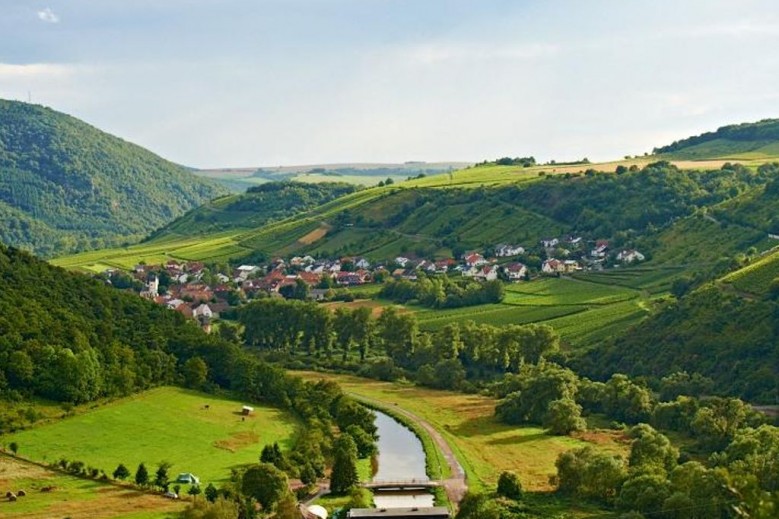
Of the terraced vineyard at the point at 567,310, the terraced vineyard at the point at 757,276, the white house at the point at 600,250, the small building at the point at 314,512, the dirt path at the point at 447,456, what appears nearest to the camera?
the small building at the point at 314,512

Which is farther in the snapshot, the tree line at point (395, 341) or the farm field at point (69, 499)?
the tree line at point (395, 341)

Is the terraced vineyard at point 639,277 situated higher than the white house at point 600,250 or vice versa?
the white house at point 600,250

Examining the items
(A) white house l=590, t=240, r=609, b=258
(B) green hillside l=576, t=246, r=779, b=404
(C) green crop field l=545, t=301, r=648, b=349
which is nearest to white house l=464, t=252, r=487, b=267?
(A) white house l=590, t=240, r=609, b=258

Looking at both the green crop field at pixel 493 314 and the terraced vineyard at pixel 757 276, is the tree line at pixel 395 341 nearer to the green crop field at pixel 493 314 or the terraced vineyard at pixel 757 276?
the green crop field at pixel 493 314

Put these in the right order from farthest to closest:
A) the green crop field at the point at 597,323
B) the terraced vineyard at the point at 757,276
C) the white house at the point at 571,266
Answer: the white house at the point at 571,266 → the green crop field at the point at 597,323 → the terraced vineyard at the point at 757,276

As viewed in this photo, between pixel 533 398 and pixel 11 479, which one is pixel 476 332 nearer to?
pixel 533 398

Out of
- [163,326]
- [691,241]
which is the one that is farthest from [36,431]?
[691,241]

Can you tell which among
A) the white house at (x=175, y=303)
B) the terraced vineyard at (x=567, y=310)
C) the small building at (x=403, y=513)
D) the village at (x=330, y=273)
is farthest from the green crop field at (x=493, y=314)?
the small building at (x=403, y=513)
